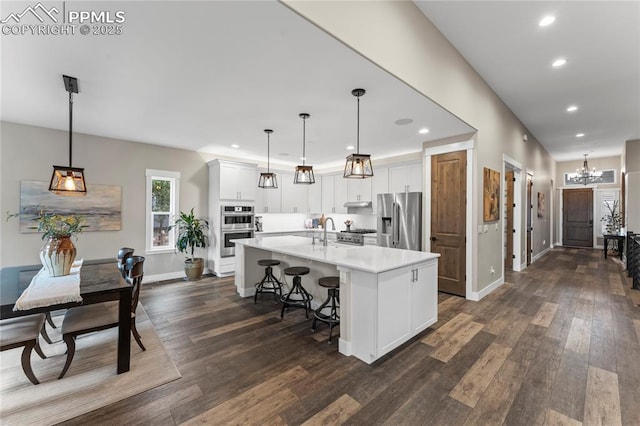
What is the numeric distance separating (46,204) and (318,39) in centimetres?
485

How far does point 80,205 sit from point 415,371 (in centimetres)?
542

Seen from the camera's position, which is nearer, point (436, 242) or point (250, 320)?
point (250, 320)

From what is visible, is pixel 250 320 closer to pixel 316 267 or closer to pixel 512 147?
pixel 316 267

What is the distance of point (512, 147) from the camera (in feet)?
17.9

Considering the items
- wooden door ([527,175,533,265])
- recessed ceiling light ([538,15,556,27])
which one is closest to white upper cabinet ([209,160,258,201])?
recessed ceiling light ([538,15,556,27])

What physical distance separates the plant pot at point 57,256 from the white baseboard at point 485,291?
508cm

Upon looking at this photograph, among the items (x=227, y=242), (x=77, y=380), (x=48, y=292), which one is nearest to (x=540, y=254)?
(x=227, y=242)

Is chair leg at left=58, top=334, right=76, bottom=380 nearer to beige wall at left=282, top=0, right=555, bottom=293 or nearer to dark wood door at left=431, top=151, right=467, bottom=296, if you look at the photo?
beige wall at left=282, top=0, right=555, bottom=293

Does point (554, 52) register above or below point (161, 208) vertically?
above

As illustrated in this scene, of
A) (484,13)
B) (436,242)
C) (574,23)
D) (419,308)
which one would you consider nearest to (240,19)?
(484,13)

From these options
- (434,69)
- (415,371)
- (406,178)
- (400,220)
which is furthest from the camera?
(406,178)

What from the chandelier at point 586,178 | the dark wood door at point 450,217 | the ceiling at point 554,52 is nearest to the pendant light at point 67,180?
the ceiling at point 554,52

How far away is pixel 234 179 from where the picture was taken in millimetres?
5707

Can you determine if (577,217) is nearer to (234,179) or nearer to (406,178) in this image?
(406,178)
